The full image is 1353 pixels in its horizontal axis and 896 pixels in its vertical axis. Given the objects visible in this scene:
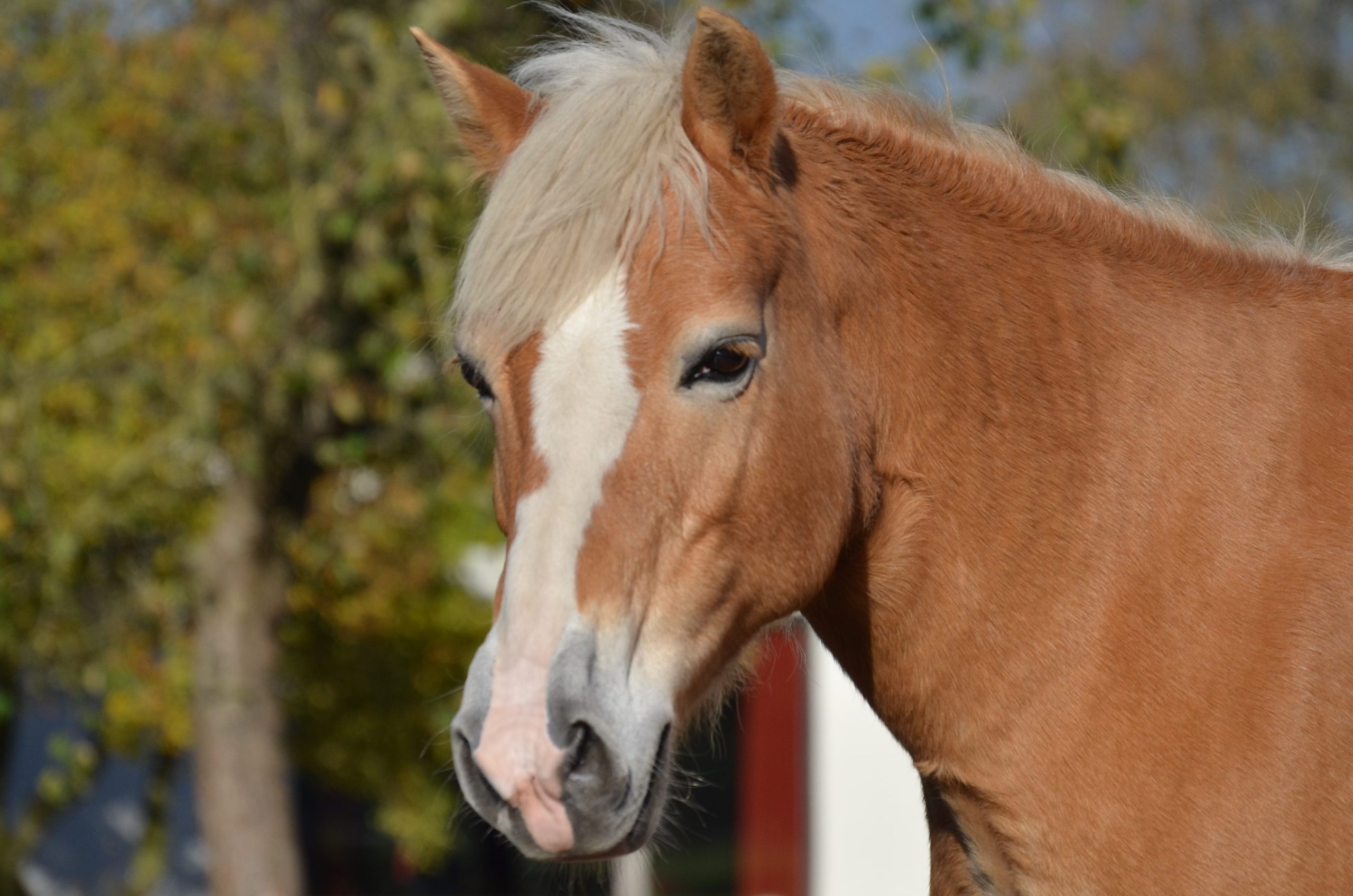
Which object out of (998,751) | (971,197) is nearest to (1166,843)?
(998,751)

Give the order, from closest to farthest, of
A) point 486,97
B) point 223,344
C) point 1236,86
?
1. point 486,97
2. point 223,344
3. point 1236,86

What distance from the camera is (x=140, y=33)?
6.69 meters

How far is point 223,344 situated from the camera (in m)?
5.84

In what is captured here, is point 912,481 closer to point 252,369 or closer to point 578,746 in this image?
point 578,746

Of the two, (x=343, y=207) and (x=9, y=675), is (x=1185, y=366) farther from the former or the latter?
(x=9, y=675)

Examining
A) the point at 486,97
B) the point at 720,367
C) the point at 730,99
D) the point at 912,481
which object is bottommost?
the point at 912,481

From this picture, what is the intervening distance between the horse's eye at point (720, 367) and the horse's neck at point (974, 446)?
255 millimetres

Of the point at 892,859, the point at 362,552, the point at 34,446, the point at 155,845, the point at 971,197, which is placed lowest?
the point at 155,845

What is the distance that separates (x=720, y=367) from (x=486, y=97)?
81cm

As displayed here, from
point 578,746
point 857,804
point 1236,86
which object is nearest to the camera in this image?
point 578,746

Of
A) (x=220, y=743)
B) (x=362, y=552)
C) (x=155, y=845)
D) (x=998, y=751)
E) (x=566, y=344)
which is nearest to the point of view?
(x=566, y=344)

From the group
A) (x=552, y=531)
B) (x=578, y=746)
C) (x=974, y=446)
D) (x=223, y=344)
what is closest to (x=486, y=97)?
(x=552, y=531)

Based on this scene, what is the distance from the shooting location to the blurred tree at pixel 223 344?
5.86 metres

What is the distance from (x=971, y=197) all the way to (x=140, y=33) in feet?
18.0
